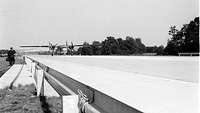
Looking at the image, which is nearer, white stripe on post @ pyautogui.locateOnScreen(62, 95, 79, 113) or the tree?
the tree

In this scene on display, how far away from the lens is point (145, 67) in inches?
142

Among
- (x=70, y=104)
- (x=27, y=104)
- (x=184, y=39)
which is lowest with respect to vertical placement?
(x=27, y=104)

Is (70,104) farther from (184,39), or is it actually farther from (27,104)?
(27,104)

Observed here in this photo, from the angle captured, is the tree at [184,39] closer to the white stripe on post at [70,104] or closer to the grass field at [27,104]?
the white stripe on post at [70,104]

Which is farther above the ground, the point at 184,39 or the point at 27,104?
the point at 184,39

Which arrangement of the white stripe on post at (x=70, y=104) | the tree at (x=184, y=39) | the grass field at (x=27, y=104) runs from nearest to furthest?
the tree at (x=184, y=39) → the white stripe on post at (x=70, y=104) → the grass field at (x=27, y=104)

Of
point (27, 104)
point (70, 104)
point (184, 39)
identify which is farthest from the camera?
point (27, 104)

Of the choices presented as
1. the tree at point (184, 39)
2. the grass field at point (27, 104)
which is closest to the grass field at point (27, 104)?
the grass field at point (27, 104)

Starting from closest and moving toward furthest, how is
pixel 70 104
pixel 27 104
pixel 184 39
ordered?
pixel 70 104
pixel 184 39
pixel 27 104

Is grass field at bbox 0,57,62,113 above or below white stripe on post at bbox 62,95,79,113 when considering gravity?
below

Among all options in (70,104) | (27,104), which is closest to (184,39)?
(70,104)

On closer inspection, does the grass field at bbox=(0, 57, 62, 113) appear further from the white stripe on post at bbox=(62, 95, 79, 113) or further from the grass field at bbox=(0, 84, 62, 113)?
the white stripe on post at bbox=(62, 95, 79, 113)

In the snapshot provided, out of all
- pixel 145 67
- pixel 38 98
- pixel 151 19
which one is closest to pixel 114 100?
pixel 151 19

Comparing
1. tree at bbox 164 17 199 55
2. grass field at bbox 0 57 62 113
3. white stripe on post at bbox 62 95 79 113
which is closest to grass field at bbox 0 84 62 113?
grass field at bbox 0 57 62 113
